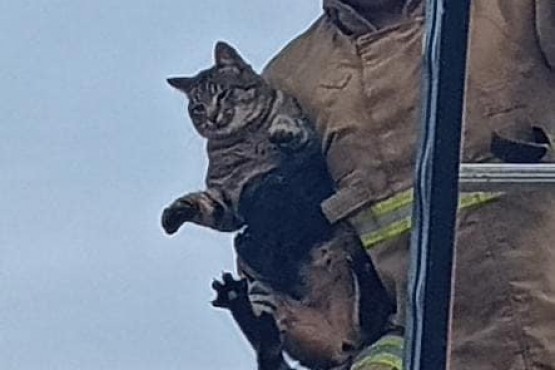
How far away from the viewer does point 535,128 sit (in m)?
2.94

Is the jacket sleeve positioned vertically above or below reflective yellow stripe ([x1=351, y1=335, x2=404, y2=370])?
above

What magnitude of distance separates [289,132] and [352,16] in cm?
27

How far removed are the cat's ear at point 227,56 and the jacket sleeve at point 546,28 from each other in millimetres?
1298

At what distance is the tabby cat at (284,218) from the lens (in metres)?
3.59

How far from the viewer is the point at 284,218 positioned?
3832 mm

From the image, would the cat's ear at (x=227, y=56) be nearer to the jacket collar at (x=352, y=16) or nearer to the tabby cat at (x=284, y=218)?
the tabby cat at (x=284, y=218)

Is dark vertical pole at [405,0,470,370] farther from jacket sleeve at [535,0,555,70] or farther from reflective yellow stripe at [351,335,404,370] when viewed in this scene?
reflective yellow stripe at [351,335,404,370]

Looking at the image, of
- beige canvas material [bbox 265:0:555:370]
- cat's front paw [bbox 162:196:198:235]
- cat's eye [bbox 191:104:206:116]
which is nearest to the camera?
beige canvas material [bbox 265:0:555:370]

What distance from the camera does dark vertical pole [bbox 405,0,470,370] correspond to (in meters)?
1.95

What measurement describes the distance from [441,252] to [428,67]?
0.57 ft

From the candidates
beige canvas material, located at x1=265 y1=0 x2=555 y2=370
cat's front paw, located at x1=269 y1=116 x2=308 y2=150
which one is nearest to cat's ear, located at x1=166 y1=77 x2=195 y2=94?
cat's front paw, located at x1=269 y1=116 x2=308 y2=150

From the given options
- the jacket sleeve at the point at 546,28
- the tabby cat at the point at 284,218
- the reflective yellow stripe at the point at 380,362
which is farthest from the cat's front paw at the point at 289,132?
the jacket sleeve at the point at 546,28

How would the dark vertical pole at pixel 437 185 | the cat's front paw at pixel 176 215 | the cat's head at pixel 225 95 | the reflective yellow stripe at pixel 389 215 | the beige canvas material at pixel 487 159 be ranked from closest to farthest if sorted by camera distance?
the dark vertical pole at pixel 437 185 → the beige canvas material at pixel 487 159 → the reflective yellow stripe at pixel 389 215 → the cat's front paw at pixel 176 215 → the cat's head at pixel 225 95

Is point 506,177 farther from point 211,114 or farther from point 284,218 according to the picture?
point 211,114
